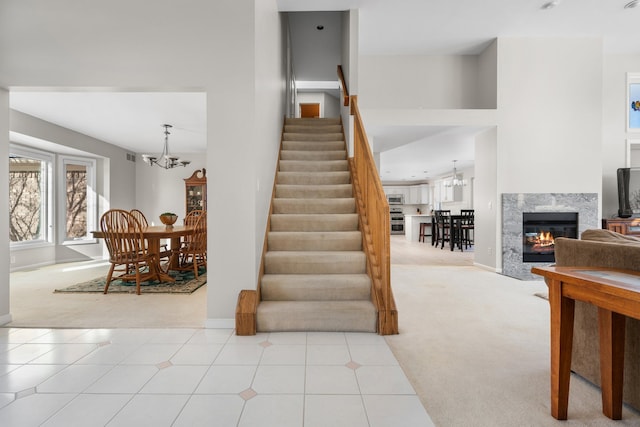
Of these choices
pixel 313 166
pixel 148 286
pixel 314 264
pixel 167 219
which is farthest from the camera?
pixel 167 219

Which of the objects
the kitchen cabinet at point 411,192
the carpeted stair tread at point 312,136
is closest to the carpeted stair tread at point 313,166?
the carpeted stair tread at point 312,136

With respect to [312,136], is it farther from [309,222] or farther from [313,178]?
[309,222]

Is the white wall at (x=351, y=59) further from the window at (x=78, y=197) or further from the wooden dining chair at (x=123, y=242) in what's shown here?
the window at (x=78, y=197)

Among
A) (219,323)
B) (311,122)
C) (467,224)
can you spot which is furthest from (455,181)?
(219,323)

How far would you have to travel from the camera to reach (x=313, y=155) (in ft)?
15.3

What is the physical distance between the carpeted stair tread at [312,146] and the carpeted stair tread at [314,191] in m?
1.24

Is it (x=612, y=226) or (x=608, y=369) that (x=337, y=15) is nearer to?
(x=612, y=226)

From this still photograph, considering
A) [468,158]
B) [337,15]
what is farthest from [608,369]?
[468,158]

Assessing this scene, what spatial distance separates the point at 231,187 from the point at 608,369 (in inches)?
107

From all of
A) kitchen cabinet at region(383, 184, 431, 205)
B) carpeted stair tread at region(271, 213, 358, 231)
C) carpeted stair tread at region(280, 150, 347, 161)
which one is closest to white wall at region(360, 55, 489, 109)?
carpeted stair tread at region(280, 150, 347, 161)

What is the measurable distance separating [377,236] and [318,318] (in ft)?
2.99

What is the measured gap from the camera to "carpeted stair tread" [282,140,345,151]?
193 inches

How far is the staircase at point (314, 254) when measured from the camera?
8.36 feet

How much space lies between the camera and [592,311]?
5.59 feet
